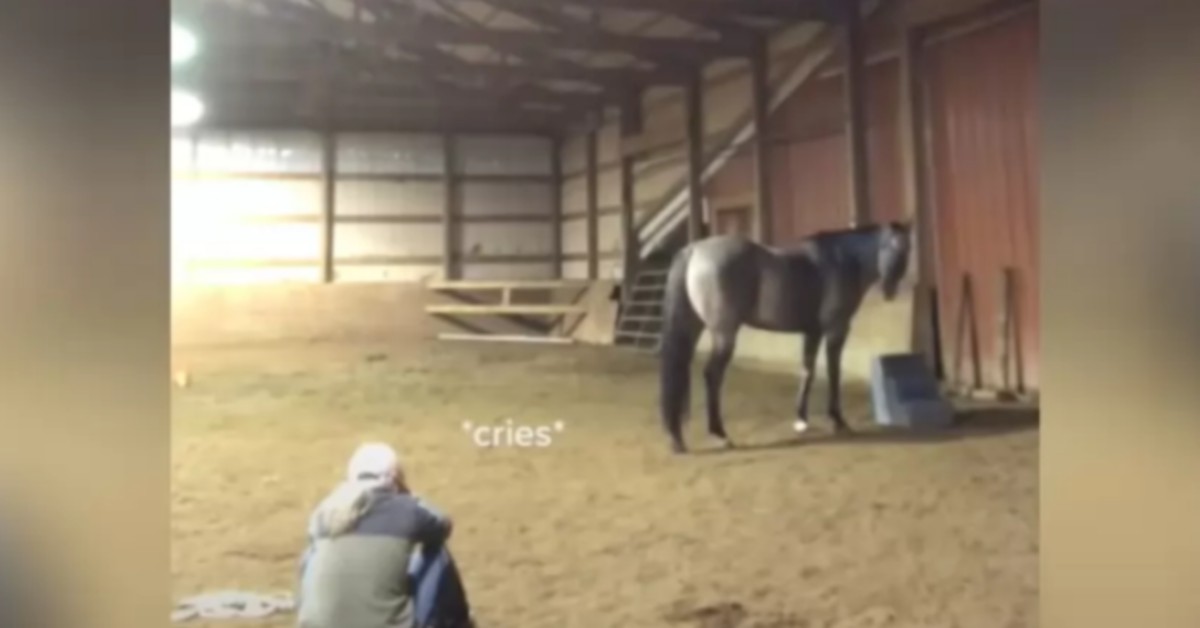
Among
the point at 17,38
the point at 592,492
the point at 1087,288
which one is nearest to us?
the point at 17,38

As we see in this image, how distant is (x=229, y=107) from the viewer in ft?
7.47

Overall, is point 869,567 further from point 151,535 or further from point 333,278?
point 151,535

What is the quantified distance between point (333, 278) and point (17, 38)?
23.9 inches

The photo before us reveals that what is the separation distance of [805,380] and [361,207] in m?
0.81

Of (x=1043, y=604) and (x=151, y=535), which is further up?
(x=151, y=535)

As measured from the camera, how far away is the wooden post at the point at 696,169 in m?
2.44

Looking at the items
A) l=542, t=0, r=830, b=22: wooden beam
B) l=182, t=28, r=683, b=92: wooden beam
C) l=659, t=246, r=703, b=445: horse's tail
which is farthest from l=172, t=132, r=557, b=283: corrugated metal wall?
l=542, t=0, r=830, b=22: wooden beam

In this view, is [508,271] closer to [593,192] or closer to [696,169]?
[593,192]

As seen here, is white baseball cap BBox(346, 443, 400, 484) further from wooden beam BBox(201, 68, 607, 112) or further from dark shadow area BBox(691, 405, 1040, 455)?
dark shadow area BBox(691, 405, 1040, 455)

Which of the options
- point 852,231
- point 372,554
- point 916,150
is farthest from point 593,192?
point 372,554

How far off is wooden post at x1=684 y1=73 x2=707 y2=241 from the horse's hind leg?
183mm

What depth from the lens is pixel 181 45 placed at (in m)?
2.27

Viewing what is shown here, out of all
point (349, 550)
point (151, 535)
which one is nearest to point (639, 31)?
point (349, 550)

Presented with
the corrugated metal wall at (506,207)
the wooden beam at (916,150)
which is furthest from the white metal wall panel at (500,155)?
the wooden beam at (916,150)
